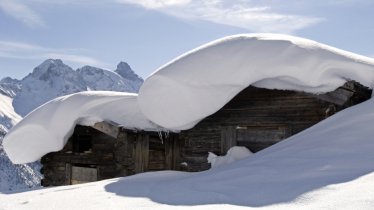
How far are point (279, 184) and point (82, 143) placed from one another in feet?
38.5

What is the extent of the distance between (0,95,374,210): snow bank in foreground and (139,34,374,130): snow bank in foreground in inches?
54.7

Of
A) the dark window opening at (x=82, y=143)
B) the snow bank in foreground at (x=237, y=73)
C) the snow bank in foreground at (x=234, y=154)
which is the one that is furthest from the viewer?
the dark window opening at (x=82, y=143)

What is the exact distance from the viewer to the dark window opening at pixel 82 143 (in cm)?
1616

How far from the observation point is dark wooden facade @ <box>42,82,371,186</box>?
10.4 m

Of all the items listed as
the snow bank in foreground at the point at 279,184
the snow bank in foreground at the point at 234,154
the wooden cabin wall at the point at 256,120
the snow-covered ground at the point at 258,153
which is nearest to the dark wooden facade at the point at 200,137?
the wooden cabin wall at the point at 256,120

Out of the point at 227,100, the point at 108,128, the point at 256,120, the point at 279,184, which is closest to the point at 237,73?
the point at 227,100

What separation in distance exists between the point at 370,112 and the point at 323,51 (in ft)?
6.20

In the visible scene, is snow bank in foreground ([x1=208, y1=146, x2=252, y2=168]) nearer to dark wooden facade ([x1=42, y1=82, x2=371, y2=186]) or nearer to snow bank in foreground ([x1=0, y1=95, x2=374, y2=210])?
dark wooden facade ([x1=42, y1=82, x2=371, y2=186])

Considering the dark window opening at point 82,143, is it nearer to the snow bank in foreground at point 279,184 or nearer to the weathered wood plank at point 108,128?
the weathered wood plank at point 108,128

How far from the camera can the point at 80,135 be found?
16141 millimetres

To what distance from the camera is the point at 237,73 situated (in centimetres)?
975

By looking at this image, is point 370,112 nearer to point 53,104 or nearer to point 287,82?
point 287,82

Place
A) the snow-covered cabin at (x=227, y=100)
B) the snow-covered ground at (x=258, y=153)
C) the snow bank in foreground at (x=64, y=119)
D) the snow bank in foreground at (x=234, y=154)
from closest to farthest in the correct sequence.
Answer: the snow-covered ground at (x=258, y=153), the snow-covered cabin at (x=227, y=100), the snow bank in foreground at (x=234, y=154), the snow bank in foreground at (x=64, y=119)

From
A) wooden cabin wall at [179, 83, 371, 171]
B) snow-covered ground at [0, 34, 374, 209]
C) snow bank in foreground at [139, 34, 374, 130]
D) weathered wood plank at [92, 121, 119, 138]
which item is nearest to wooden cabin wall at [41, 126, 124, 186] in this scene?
weathered wood plank at [92, 121, 119, 138]
